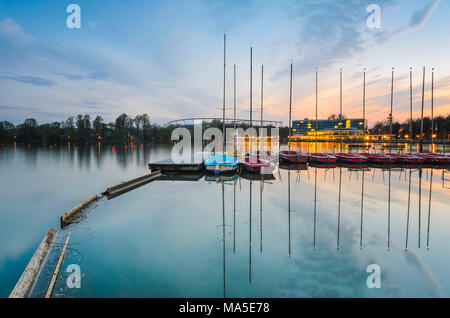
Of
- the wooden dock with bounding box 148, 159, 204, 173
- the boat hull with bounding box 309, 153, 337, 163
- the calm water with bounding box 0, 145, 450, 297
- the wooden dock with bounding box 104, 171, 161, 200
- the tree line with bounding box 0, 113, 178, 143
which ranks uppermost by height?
the tree line with bounding box 0, 113, 178, 143

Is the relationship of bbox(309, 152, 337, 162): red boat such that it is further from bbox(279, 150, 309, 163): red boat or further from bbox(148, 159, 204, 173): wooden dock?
bbox(148, 159, 204, 173): wooden dock

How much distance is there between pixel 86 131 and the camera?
126125mm

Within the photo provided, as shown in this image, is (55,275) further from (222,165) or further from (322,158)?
(322,158)

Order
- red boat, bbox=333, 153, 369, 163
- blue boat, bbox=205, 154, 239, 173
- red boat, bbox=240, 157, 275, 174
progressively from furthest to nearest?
red boat, bbox=333, 153, 369, 163 < red boat, bbox=240, 157, 275, 174 < blue boat, bbox=205, 154, 239, 173

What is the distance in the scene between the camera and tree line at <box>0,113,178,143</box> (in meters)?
115

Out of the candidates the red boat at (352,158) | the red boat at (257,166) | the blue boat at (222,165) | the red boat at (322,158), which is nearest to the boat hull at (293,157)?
the red boat at (322,158)

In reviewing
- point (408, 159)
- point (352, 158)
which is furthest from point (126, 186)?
point (408, 159)

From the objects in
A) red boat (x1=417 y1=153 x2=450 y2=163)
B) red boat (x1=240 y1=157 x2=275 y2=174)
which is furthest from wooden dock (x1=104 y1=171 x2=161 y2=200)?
red boat (x1=417 y1=153 x2=450 y2=163)

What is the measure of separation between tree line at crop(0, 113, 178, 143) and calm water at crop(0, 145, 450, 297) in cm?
12635

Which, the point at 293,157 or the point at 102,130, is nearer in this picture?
the point at 293,157

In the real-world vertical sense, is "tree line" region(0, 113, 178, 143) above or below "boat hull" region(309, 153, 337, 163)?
above

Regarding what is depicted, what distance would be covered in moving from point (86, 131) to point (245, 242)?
466ft
